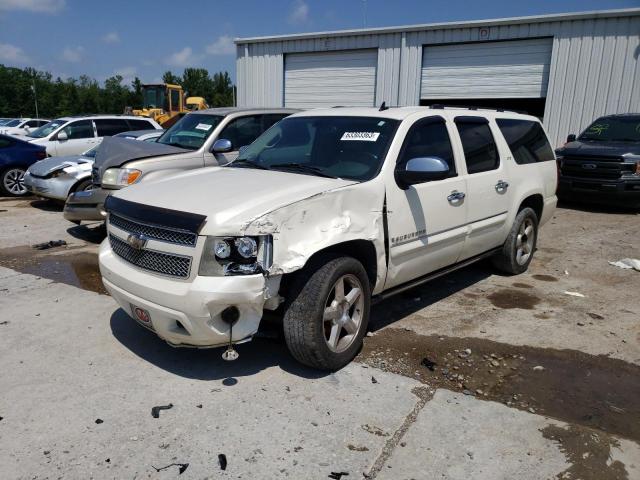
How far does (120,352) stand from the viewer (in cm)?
410

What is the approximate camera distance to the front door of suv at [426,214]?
13.6 feet

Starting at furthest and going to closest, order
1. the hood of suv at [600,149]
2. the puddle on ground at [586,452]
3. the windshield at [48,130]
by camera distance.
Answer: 1. the windshield at [48,130]
2. the hood of suv at [600,149]
3. the puddle on ground at [586,452]

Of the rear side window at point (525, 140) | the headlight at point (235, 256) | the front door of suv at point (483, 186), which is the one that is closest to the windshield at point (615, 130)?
the rear side window at point (525, 140)

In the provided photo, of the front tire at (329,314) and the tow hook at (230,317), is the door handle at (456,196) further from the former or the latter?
the tow hook at (230,317)

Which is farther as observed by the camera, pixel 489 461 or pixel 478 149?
pixel 478 149

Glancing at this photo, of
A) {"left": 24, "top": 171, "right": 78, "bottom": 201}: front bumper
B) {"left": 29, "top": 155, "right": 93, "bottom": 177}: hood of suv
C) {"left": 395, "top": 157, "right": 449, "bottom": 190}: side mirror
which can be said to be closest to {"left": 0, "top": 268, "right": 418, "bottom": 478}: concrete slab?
{"left": 395, "top": 157, "right": 449, "bottom": 190}: side mirror

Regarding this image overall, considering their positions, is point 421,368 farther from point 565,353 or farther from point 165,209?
point 165,209

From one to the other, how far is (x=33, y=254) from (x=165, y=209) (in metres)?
4.51

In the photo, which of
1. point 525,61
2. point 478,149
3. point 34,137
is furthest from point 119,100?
point 478,149

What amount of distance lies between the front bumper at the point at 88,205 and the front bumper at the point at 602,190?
8.57 m

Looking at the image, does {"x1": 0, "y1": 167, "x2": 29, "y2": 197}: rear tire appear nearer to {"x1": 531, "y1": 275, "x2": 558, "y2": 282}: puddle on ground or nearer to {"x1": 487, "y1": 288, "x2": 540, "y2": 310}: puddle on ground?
{"x1": 487, "y1": 288, "x2": 540, "y2": 310}: puddle on ground

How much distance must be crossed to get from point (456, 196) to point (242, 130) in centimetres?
425

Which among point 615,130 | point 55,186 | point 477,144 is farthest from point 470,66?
point 55,186

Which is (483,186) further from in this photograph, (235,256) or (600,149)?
(600,149)
